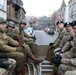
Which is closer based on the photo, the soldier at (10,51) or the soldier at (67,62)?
the soldier at (67,62)

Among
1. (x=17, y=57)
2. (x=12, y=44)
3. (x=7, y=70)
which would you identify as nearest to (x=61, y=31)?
(x=12, y=44)

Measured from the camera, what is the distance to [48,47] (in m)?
6.60

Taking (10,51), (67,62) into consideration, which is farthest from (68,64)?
(10,51)

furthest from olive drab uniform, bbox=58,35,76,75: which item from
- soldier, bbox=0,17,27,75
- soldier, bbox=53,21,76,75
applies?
soldier, bbox=0,17,27,75

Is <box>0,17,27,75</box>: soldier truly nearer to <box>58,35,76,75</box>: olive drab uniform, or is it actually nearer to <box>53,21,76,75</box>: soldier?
<box>53,21,76,75</box>: soldier

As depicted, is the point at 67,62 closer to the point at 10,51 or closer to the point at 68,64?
the point at 68,64

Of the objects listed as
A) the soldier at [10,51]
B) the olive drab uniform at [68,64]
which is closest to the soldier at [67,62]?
the olive drab uniform at [68,64]

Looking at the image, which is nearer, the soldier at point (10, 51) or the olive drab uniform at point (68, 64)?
the olive drab uniform at point (68, 64)

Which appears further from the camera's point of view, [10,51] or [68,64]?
[10,51]

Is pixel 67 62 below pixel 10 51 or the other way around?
below

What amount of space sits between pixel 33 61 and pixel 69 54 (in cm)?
126

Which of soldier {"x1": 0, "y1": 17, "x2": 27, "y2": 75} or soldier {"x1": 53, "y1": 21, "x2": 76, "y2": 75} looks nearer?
soldier {"x1": 53, "y1": 21, "x2": 76, "y2": 75}

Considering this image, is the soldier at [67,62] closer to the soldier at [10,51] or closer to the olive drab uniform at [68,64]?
the olive drab uniform at [68,64]

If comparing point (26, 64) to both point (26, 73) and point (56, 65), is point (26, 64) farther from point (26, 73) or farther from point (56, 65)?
point (56, 65)
